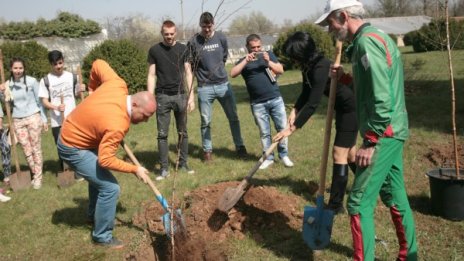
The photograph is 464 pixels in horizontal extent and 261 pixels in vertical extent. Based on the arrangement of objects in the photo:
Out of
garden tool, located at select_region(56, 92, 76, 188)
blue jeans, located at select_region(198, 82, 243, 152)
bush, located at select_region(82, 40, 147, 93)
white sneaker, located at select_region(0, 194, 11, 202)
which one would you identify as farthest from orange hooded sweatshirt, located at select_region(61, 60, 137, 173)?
bush, located at select_region(82, 40, 147, 93)

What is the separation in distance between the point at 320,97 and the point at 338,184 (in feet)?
3.09

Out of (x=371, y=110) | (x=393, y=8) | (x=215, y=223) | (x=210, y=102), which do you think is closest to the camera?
(x=371, y=110)

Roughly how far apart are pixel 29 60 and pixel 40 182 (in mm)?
11379

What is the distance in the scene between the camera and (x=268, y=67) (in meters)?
6.32

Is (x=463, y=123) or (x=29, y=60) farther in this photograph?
(x=29, y=60)

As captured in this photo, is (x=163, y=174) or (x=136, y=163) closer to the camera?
(x=136, y=163)

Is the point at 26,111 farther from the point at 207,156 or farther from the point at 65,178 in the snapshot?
the point at 207,156

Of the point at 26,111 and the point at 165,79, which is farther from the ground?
the point at 165,79

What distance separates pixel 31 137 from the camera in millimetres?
6504

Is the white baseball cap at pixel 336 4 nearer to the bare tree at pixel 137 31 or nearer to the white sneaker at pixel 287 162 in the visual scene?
the white sneaker at pixel 287 162

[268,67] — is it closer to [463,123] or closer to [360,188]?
[360,188]

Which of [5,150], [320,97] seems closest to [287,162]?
[320,97]

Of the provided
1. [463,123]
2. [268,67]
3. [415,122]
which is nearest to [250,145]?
[268,67]

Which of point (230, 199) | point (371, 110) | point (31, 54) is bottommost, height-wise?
point (230, 199)
